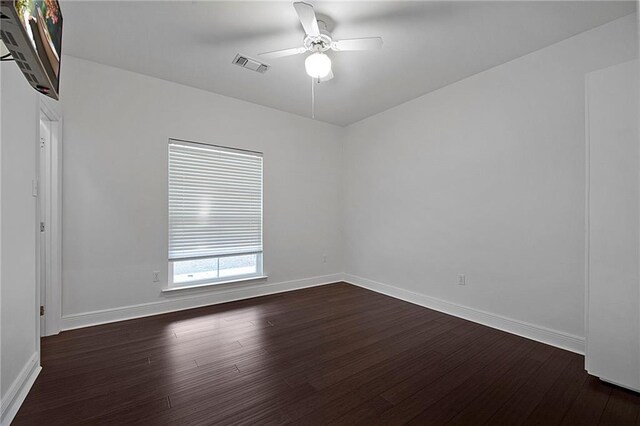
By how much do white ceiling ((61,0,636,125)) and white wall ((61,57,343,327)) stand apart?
0.30 m

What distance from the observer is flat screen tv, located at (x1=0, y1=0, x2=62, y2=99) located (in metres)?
0.98

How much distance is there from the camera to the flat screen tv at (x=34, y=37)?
98 cm

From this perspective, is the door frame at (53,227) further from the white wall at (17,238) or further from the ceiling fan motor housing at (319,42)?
the ceiling fan motor housing at (319,42)

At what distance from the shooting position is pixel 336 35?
97.3 inches

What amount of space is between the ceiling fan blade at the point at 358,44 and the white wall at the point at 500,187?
1.64 m

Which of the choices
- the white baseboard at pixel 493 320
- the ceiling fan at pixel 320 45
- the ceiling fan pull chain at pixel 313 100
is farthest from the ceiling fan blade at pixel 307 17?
→ the white baseboard at pixel 493 320

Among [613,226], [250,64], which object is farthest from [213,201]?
[613,226]

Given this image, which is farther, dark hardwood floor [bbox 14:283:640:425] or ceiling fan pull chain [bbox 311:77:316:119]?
ceiling fan pull chain [bbox 311:77:316:119]

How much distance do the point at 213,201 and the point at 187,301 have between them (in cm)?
131

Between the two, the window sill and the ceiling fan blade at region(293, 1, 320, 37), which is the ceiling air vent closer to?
the ceiling fan blade at region(293, 1, 320, 37)

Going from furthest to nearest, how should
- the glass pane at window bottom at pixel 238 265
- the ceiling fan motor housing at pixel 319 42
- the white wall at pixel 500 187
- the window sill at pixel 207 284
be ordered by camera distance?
the glass pane at window bottom at pixel 238 265 → the window sill at pixel 207 284 → the white wall at pixel 500 187 → the ceiling fan motor housing at pixel 319 42

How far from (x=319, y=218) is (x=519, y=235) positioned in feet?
9.21

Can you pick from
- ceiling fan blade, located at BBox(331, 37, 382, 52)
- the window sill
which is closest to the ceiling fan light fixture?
ceiling fan blade, located at BBox(331, 37, 382, 52)

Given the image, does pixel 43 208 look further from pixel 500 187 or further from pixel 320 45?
pixel 500 187
